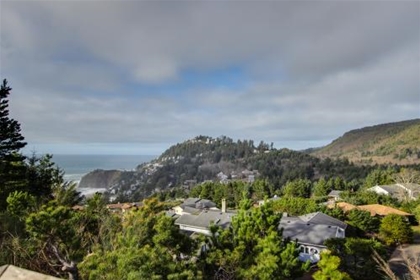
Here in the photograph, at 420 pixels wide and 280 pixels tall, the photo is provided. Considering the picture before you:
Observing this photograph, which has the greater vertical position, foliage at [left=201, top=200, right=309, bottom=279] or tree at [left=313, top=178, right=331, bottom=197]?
foliage at [left=201, top=200, right=309, bottom=279]

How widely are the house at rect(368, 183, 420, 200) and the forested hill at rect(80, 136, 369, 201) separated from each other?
33.5 metres

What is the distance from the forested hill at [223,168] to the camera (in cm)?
9850

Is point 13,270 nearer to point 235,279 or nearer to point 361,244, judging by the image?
point 235,279

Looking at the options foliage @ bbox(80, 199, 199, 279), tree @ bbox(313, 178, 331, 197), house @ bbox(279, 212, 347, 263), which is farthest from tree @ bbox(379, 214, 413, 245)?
tree @ bbox(313, 178, 331, 197)

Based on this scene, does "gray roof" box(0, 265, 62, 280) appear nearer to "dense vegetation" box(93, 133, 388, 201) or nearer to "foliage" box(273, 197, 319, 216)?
"foliage" box(273, 197, 319, 216)

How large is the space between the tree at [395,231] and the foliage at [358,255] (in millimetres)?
8404

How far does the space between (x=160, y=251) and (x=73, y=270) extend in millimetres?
2633

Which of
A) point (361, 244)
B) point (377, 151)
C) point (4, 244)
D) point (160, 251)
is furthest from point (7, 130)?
point (377, 151)

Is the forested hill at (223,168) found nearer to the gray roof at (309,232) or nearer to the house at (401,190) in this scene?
the house at (401,190)

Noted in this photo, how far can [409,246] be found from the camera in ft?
77.2

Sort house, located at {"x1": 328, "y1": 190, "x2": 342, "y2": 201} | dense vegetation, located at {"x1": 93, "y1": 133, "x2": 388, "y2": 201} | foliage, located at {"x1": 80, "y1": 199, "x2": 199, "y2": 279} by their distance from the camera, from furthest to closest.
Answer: dense vegetation, located at {"x1": 93, "y1": 133, "x2": 388, "y2": 201}
house, located at {"x1": 328, "y1": 190, "x2": 342, "y2": 201}
foliage, located at {"x1": 80, "y1": 199, "x2": 199, "y2": 279}

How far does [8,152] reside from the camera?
19.8m

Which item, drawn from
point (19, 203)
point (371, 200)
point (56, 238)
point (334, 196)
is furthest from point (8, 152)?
point (334, 196)

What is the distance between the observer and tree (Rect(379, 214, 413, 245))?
77.4 feet
